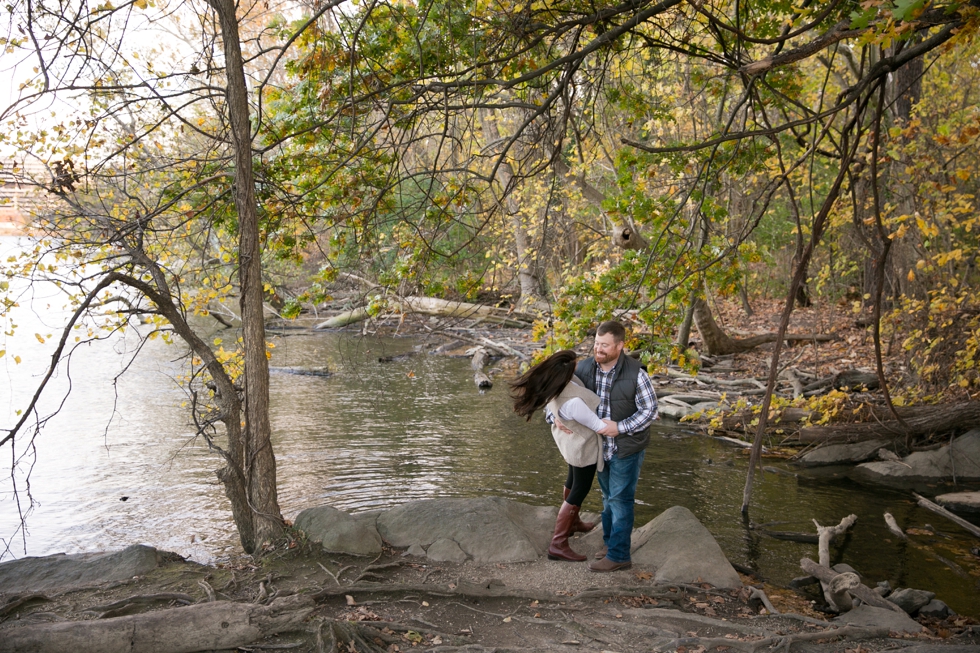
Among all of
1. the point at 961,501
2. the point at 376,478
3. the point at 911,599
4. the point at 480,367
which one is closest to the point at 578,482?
the point at 911,599

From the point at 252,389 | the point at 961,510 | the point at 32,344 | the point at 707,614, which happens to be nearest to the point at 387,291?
the point at 252,389

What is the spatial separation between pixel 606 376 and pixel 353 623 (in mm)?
2676

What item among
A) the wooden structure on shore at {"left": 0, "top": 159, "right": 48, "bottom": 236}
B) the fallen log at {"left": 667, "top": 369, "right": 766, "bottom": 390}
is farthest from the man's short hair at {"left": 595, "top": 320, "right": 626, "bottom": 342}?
the fallen log at {"left": 667, "top": 369, "right": 766, "bottom": 390}

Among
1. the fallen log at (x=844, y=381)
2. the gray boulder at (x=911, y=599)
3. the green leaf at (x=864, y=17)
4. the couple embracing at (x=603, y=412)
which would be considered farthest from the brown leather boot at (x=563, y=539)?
Result: the fallen log at (x=844, y=381)

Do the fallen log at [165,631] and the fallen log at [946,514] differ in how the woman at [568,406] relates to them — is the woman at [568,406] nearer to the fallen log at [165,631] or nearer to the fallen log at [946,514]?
the fallen log at [165,631]

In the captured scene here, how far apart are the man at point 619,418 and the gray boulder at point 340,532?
1946 mm

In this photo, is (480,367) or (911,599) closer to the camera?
(911,599)

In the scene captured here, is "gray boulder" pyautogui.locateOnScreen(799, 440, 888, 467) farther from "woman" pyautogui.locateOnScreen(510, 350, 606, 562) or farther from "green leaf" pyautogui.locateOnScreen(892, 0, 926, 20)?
"green leaf" pyautogui.locateOnScreen(892, 0, 926, 20)

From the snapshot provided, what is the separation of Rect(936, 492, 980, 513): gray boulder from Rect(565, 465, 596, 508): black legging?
5.77m

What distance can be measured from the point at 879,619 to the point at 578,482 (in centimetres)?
249

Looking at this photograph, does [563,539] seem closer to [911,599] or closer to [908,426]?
[911,599]

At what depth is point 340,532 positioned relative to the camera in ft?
21.3

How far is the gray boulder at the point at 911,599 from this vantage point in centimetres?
629

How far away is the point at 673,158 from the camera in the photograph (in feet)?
24.3
